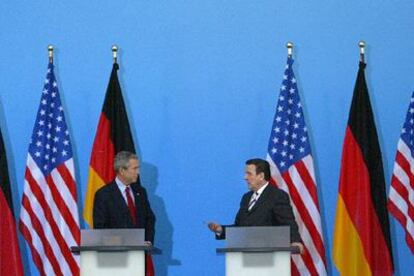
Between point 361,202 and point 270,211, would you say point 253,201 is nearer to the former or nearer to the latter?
point 270,211

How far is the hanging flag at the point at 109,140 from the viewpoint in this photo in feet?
27.2

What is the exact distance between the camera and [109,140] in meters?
8.39

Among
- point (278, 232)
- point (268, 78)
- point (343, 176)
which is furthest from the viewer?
point (268, 78)

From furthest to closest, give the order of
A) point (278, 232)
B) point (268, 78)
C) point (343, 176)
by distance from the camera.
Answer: point (268, 78) → point (343, 176) → point (278, 232)

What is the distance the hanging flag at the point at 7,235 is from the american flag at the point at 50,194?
0.33 feet

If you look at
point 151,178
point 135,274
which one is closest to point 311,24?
point 151,178

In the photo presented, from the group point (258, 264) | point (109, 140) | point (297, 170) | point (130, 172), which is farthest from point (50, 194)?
point (258, 264)

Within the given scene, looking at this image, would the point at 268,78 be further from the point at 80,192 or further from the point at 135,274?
the point at 135,274

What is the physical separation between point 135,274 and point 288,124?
232 centimetres

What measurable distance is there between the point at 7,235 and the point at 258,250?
2.73m

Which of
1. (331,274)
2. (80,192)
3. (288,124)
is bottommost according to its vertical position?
(331,274)

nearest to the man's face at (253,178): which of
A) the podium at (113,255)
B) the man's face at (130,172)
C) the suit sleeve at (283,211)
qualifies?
the suit sleeve at (283,211)

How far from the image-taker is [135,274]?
6.71 meters

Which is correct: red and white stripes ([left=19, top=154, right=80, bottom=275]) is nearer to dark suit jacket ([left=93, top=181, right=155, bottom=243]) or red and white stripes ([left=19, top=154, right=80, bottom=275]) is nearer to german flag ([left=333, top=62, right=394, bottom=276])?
dark suit jacket ([left=93, top=181, right=155, bottom=243])
